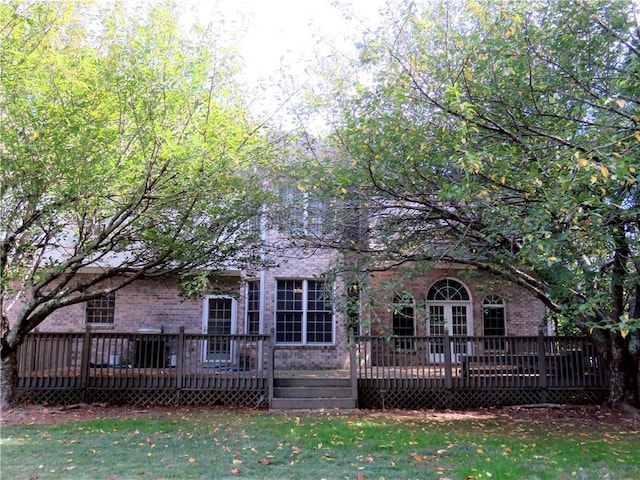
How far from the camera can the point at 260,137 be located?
364 inches

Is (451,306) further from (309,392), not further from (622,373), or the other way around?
(309,392)

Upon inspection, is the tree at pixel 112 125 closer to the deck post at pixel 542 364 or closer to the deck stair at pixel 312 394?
the deck stair at pixel 312 394

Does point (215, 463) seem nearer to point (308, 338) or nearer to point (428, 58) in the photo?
point (428, 58)

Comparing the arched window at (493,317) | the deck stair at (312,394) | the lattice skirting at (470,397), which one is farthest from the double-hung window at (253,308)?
the arched window at (493,317)

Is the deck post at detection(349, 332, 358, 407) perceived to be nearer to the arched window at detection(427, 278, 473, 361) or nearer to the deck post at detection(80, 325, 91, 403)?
the deck post at detection(80, 325, 91, 403)

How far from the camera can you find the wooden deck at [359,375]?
11250 millimetres

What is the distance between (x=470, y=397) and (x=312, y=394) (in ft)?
11.7

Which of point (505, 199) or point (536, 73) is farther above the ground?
point (536, 73)

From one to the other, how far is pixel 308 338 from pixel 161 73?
9313mm

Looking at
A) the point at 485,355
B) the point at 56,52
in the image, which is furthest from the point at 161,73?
the point at 485,355

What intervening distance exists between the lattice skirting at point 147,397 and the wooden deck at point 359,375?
0.8 inches

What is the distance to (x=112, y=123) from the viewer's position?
328 inches

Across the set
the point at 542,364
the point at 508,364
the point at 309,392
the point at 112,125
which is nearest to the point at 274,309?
the point at 309,392

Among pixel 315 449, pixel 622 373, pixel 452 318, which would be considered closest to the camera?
pixel 315 449
